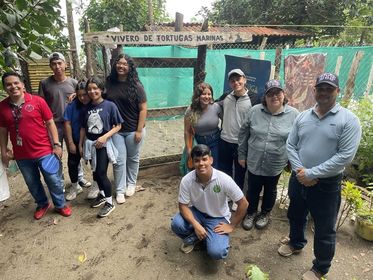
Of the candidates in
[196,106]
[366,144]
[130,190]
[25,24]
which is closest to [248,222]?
[196,106]

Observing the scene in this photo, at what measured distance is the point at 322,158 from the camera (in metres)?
2.33

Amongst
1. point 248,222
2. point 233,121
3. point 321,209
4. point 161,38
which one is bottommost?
point 248,222

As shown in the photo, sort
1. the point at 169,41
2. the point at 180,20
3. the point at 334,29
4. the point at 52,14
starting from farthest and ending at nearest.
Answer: the point at 334,29 < the point at 180,20 < the point at 169,41 < the point at 52,14

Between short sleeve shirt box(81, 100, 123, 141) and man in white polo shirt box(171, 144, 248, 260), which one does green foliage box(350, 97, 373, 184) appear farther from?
short sleeve shirt box(81, 100, 123, 141)

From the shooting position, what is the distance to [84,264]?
Result: 2.94 meters

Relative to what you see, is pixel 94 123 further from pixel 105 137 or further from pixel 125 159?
pixel 125 159

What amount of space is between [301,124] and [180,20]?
8.92ft

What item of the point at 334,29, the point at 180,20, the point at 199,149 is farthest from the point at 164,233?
the point at 334,29

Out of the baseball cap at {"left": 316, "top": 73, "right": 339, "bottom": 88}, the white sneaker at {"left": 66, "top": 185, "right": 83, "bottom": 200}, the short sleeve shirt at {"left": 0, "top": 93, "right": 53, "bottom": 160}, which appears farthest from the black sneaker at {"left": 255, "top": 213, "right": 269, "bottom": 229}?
the short sleeve shirt at {"left": 0, "top": 93, "right": 53, "bottom": 160}

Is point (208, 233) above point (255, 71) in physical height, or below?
below

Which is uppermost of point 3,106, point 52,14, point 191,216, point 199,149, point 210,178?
point 52,14

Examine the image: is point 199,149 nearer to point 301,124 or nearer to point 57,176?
point 301,124

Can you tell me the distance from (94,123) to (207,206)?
158 cm

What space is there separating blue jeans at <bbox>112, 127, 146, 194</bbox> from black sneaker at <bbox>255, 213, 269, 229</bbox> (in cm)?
172
